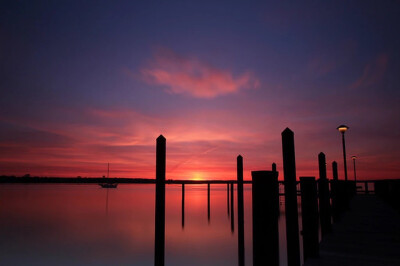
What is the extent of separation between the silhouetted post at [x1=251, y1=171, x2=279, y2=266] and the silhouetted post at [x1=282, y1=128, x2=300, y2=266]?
1932mm

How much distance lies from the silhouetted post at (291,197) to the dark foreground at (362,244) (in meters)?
0.41

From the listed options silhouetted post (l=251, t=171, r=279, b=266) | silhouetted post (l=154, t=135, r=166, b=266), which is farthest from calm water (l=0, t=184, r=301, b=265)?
silhouetted post (l=251, t=171, r=279, b=266)

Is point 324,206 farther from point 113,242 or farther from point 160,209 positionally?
point 113,242

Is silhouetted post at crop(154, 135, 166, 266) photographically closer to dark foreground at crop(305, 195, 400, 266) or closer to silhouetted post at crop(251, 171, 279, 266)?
dark foreground at crop(305, 195, 400, 266)

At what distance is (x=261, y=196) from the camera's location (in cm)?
289

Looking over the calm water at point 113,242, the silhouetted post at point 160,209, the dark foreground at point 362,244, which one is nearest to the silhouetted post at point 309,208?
the dark foreground at point 362,244

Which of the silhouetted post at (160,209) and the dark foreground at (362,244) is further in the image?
the silhouetted post at (160,209)

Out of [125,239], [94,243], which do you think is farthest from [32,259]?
[125,239]

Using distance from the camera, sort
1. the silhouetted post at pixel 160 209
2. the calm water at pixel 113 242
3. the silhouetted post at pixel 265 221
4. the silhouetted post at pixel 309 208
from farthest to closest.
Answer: the calm water at pixel 113 242
the silhouetted post at pixel 160 209
the silhouetted post at pixel 309 208
the silhouetted post at pixel 265 221

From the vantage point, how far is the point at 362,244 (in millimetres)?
6707

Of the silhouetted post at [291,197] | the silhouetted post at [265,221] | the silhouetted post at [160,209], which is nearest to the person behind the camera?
the silhouetted post at [265,221]

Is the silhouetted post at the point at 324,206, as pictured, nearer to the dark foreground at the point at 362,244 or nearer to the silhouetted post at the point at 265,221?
the dark foreground at the point at 362,244

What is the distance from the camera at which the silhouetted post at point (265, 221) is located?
2.79 meters

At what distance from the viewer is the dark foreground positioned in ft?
17.7
